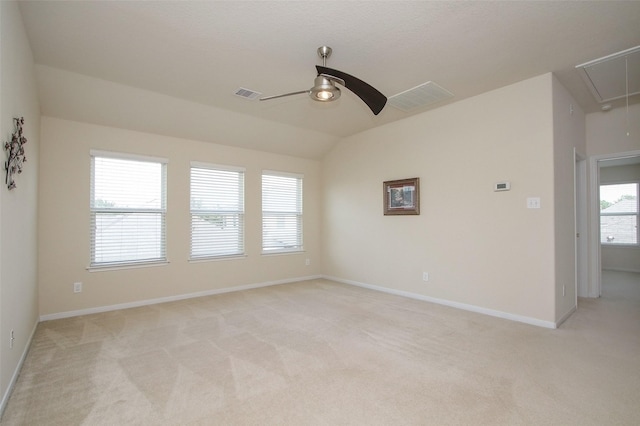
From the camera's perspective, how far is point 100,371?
8.23 ft

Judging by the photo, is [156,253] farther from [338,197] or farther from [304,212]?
[338,197]

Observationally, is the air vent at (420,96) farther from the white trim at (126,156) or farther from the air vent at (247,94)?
the white trim at (126,156)

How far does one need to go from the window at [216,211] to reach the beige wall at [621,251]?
8.51 meters

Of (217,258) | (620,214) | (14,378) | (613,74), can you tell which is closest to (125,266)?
(217,258)

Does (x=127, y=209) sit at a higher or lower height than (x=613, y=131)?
lower

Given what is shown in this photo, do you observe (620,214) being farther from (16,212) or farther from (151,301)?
(16,212)

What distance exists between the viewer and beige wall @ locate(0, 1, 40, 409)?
2.03m

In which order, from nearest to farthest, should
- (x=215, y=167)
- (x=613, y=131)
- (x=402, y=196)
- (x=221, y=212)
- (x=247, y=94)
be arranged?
1. (x=247, y=94)
2. (x=613, y=131)
3. (x=402, y=196)
4. (x=215, y=167)
5. (x=221, y=212)

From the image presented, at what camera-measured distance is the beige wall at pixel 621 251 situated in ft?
23.1

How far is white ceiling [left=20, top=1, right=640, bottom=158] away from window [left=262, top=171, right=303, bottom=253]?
186 centimetres

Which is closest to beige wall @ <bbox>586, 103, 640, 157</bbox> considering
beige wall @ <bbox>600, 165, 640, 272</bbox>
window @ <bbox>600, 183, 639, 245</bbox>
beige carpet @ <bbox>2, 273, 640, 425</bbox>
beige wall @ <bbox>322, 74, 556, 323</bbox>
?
beige wall @ <bbox>322, 74, 556, 323</bbox>

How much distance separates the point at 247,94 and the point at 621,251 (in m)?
8.94

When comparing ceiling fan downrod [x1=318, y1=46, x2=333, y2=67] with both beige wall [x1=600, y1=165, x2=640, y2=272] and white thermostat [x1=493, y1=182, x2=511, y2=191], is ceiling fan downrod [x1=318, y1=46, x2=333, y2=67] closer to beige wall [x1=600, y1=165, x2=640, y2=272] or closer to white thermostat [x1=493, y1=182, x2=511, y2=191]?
white thermostat [x1=493, y1=182, x2=511, y2=191]

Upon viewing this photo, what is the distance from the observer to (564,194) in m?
3.79
